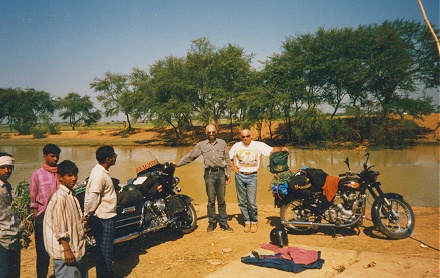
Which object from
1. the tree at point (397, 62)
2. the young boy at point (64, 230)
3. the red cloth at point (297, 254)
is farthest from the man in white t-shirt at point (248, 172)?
the tree at point (397, 62)

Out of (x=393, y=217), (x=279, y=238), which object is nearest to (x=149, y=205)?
(x=279, y=238)

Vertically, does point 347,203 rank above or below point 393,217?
above

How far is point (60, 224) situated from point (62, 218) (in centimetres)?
6

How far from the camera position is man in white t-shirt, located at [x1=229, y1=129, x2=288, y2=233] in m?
6.62

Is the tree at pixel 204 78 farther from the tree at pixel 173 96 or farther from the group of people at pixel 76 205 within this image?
the group of people at pixel 76 205

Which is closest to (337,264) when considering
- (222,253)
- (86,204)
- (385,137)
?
(222,253)

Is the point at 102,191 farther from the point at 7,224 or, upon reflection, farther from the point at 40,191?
the point at 7,224

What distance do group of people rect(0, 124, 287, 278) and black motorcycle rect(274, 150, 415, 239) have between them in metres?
0.90

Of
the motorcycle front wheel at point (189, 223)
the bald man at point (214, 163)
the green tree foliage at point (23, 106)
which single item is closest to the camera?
the bald man at point (214, 163)

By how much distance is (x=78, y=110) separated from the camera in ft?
208

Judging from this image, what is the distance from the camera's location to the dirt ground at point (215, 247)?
17.0 ft

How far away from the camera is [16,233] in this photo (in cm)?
377

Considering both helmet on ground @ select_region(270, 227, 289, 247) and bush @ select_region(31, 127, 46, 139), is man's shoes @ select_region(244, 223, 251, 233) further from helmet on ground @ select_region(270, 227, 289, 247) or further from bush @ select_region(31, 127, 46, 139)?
bush @ select_region(31, 127, 46, 139)

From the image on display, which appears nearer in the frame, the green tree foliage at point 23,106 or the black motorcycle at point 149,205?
the black motorcycle at point 149,205
